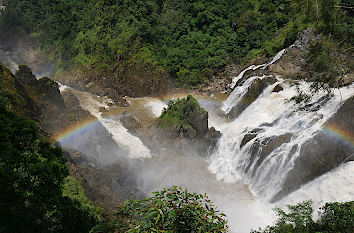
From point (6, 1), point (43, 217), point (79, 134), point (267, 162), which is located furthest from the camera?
point (6, 1)

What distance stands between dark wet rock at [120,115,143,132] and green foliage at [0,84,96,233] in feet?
51.2

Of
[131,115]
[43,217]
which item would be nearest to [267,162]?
[43,217]

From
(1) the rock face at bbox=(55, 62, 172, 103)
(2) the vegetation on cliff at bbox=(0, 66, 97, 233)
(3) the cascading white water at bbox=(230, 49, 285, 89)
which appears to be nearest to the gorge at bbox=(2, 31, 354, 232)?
(3) the cascading white water at bbox=(230, 49, 285, 89)

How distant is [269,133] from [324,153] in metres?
4.24

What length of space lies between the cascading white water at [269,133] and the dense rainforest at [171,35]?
11.0 meters

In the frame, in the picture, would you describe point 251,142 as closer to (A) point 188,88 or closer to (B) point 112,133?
(B) point 112,133

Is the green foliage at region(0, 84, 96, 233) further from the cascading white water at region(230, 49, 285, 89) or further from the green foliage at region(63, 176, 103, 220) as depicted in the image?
the cascading white water at region(230, 49, 285, 89)

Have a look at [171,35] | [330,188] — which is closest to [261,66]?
[171,35]

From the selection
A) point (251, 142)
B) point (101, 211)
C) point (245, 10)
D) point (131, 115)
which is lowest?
point (101, 211)

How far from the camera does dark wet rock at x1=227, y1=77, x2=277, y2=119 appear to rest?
25.2 m

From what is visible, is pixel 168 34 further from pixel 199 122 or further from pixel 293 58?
pixel 199 122

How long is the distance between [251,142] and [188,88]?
15.9m

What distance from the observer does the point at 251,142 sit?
18.9 m

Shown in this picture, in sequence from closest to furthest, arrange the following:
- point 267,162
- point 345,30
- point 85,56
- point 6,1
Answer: point 345,30, point 267,162, point 85,56, point 6,1
